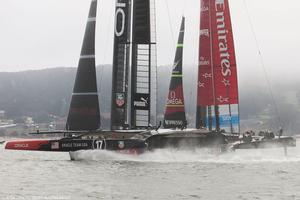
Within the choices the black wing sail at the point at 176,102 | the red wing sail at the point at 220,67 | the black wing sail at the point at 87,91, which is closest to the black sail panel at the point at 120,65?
the black wing sail at the point at 87,91

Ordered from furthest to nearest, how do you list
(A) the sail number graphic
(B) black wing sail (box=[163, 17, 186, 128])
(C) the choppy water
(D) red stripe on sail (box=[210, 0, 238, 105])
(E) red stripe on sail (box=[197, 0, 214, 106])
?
(B) black wing sail (box=[163, 17, 186, 128]), (E) red stripe on sail (box=[197, 0, 214, 106]), (D) red stripe on sail (box=[210, 0, 238, 105]), (A) the sail number graphic, (C) the choppy water

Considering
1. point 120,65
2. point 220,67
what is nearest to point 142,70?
point 120,65

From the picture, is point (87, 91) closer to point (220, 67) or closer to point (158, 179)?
point (158, 179)

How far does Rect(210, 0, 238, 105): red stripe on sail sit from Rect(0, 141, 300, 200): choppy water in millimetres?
6397

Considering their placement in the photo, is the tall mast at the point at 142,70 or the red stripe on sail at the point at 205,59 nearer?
the tall mast at the point at 142,70

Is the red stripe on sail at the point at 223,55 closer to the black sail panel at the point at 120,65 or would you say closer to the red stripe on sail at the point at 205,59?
the red stripe on sail at the point at 205,59

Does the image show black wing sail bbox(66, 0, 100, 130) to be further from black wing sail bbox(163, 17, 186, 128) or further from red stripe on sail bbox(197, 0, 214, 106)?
black wing sail bbox(163, 17, 186, 128)

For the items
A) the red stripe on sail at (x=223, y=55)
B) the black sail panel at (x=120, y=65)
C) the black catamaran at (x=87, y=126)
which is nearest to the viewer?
the black catamaran at (x=87, y=126)

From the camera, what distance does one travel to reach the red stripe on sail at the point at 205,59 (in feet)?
127

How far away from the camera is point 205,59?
128ft

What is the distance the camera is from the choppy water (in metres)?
19.2

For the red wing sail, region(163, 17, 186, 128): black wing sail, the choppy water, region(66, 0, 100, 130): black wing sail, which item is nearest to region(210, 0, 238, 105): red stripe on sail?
the red wing sail

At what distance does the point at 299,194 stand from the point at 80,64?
1492 centimetres

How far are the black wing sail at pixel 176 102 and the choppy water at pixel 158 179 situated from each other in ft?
39.5
